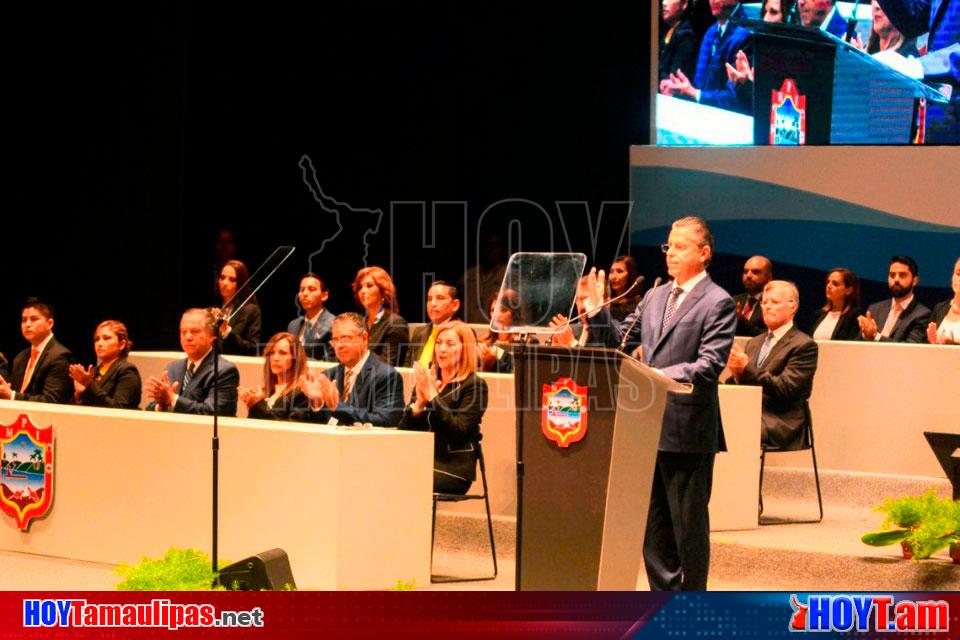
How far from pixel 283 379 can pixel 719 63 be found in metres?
4.93

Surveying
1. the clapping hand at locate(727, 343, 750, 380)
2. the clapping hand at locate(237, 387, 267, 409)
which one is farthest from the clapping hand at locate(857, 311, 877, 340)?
the clapping hand at locate(237, 387, 267, 409)

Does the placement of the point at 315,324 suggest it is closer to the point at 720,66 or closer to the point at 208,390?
the point at 208,390

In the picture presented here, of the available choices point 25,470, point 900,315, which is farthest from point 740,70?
point 25,470

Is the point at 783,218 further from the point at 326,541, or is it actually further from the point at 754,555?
the point at 326,541

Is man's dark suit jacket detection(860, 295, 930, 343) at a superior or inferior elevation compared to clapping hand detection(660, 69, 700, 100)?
inferior

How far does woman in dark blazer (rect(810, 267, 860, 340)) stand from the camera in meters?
8.12

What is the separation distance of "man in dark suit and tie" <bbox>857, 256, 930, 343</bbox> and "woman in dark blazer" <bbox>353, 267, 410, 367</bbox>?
2.61 m

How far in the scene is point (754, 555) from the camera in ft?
20.7

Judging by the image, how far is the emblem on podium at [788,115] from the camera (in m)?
10.2

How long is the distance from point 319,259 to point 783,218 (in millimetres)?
3470

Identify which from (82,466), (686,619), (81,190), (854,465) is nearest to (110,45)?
Answer: (81,190)

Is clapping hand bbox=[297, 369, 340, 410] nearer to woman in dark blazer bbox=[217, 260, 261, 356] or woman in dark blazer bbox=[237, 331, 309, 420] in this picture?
woman in dark blazer bbox=[237, 331, 309, 420]

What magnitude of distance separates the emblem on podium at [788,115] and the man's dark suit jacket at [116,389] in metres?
5.24

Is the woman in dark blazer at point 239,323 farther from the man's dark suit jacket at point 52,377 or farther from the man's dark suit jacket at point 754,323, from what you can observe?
the man's dark suit jacket at point 754,323
